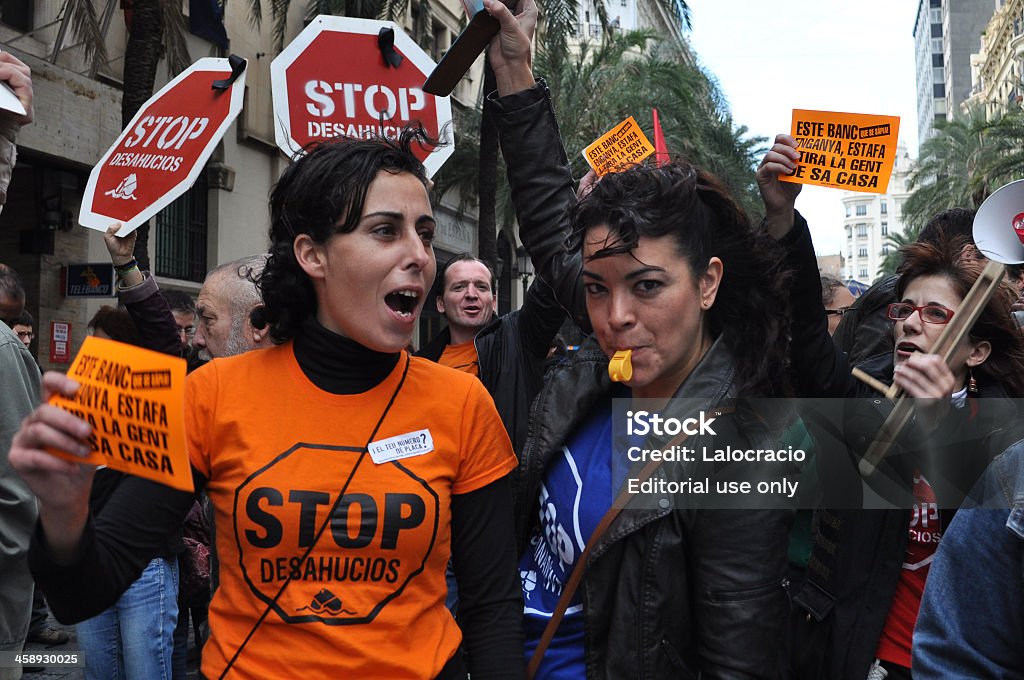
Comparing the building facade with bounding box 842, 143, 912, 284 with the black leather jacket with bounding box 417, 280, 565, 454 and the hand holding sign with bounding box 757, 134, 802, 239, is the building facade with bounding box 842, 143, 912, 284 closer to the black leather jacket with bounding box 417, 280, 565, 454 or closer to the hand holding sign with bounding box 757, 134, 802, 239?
the black leather jacket with bounding box 417, 280, 565, 454

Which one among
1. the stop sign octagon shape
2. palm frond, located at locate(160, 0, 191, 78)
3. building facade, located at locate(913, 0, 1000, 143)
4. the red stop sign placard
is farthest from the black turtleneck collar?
building facade, located at locate(913, 0, 1000, 143)

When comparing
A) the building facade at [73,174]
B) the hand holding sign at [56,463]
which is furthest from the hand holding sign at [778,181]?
the building facade at [73,174]

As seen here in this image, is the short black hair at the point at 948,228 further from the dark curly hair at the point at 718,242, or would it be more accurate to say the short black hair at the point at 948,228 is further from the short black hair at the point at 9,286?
the short black hair at the point at 9,286

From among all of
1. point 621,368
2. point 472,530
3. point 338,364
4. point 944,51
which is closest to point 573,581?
point 472,530

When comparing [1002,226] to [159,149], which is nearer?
[1002,226]

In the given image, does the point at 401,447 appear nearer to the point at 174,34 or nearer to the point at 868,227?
the point at 174,34

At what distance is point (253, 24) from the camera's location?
54.4 feet

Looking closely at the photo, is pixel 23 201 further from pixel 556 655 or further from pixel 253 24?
pixel 556 655

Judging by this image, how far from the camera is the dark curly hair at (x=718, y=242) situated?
2182mm

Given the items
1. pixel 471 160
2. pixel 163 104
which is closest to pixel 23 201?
pixel 163 104

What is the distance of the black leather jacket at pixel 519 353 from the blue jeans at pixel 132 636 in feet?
4.86

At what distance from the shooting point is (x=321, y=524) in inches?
74.9

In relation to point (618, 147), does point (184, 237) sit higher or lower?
lower

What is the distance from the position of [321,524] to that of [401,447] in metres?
0.22
